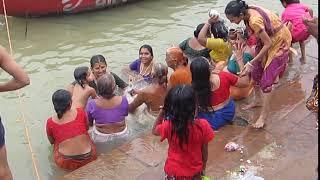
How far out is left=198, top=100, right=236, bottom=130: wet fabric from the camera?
16.7ft

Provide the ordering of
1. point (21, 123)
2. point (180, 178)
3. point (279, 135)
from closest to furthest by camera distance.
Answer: point (180, 178), point (279, 135), point (21, 123)

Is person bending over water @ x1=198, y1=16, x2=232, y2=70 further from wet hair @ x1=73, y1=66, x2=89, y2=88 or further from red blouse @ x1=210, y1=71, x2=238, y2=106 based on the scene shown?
wet hair @ x1=73, y1=66, x2=89, y2=88

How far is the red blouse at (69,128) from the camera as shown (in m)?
4.93

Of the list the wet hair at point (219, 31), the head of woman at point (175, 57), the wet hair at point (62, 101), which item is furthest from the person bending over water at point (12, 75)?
the wet hair at point (219, 31)

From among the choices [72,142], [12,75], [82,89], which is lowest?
[72,142]

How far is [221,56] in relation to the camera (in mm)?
6586

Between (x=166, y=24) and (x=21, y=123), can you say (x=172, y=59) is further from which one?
(x=166, y=24)

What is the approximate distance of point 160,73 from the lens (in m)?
5.48

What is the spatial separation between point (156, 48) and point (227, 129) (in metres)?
4.12

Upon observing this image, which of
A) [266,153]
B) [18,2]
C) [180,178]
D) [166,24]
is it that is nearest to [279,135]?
[266,153]

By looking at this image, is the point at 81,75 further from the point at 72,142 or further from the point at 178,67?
the point at 178,67

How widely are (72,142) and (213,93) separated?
1.54 metres

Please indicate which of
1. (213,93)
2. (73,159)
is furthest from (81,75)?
(213,93)

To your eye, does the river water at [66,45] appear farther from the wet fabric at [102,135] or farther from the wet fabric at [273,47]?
the wet fabric at [273,47]
